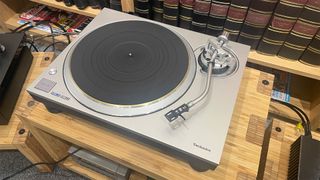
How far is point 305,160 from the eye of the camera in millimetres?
589

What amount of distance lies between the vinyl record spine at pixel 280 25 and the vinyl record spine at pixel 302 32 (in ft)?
0.04

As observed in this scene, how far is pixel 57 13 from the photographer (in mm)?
1312

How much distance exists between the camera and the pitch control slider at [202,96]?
0.45 m

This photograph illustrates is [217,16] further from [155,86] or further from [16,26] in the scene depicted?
[16,26]

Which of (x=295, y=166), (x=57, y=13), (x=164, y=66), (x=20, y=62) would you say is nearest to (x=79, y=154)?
(x=20, y=62)

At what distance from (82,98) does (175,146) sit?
0.20m

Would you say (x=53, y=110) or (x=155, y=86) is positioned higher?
(x=155, y=86)

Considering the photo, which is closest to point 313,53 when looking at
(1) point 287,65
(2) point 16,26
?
(1) point 287,65

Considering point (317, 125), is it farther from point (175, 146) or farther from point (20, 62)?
point (20, 62)

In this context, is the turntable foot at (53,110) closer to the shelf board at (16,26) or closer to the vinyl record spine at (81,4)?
the vinyl record spine at (81,4)

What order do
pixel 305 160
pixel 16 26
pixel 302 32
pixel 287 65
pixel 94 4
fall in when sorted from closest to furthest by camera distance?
pixel 305 160 < pixel 302 32 < pixel 287 65 < pixel 94 4 < pixel 16 26

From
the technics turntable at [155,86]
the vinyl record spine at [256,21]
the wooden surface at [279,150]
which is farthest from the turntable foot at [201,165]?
the vinyl record spine at [256,21]

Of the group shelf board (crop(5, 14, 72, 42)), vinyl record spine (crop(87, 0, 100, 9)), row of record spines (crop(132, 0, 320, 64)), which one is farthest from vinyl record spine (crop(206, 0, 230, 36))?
shelf board (crop(5, 14, 72, 42))

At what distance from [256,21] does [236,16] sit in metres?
0.06
